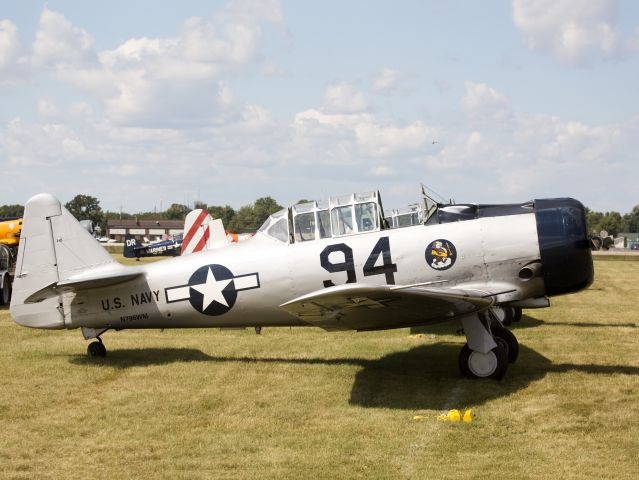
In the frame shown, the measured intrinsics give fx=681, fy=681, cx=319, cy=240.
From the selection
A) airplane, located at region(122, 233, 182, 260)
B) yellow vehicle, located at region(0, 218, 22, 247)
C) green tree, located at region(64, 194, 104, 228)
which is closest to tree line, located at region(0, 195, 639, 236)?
green tree, located at region(64, 194, 104, 228)

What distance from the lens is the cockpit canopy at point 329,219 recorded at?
948 cm

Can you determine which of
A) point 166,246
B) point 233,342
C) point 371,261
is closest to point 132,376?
point 233,342

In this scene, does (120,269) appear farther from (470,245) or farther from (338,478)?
(338,478)

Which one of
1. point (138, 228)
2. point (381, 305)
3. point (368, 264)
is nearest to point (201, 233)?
point (368, 264)

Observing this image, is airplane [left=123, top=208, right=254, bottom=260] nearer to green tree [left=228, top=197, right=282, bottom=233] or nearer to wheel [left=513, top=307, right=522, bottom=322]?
wheel [left=513, top=307, right=522, bottom=322]

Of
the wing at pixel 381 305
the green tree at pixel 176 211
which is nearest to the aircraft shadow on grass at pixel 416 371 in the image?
the wing at pixel 381 305

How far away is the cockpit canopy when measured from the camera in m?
9.48

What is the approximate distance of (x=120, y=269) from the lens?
10398mm

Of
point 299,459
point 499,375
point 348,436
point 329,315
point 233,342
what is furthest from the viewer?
point 233,342

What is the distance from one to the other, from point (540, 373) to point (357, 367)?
8.20 feet

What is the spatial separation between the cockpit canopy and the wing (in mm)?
1485

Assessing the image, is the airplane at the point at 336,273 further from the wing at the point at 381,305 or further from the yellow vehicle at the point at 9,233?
the yellow vehicle at the point at 9,233

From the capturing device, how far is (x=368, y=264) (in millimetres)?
9180

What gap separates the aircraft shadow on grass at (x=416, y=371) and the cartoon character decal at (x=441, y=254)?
151cm
